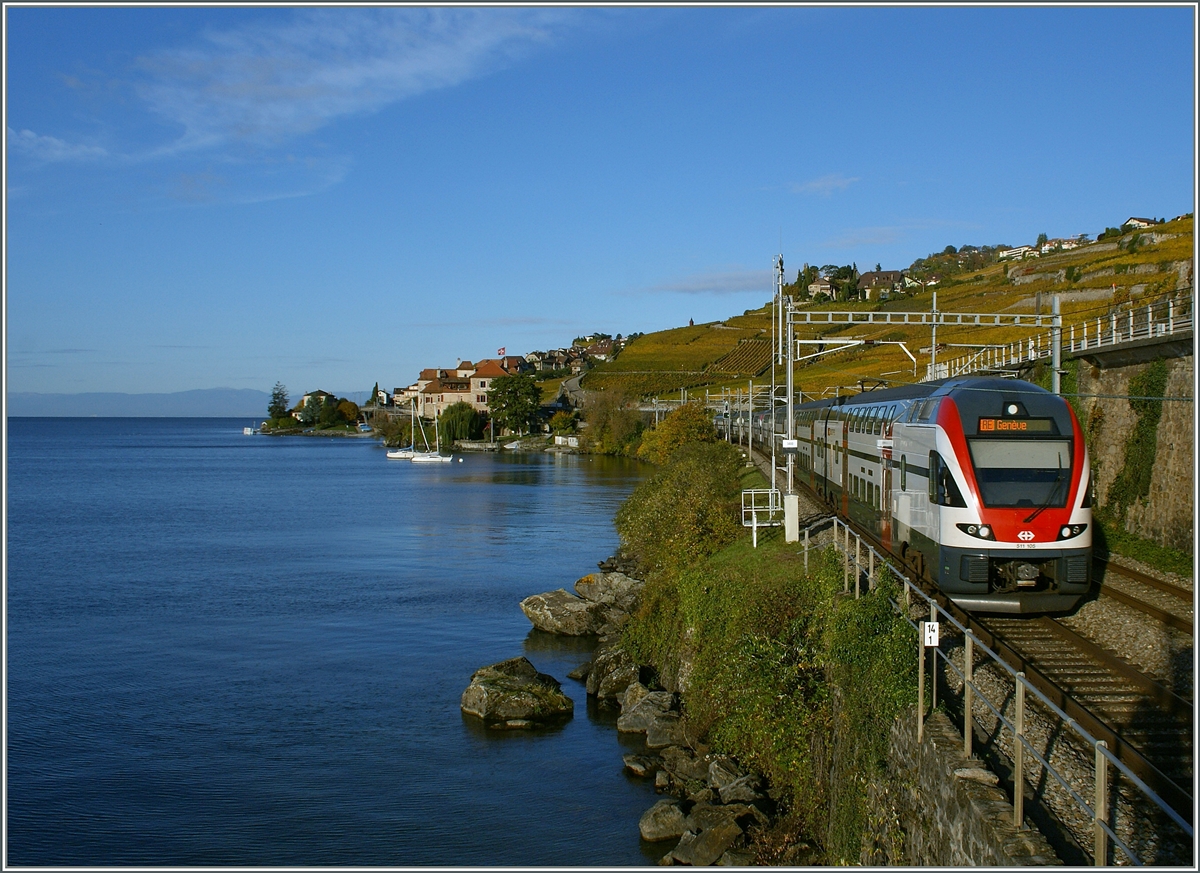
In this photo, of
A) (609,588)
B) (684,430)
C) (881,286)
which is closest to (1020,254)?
(881,286)

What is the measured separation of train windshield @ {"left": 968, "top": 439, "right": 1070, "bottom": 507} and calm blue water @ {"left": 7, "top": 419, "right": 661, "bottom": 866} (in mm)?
8454

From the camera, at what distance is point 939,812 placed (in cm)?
Result: 997

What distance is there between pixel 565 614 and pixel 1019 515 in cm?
1892

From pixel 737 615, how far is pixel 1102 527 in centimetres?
1200

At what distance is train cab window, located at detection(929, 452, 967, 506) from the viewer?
51.3 feet

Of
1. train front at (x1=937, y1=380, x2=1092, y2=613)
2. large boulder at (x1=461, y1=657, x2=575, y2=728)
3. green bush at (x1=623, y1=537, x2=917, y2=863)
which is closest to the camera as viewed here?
green bush at (x1=623, y1=537, x2=917, y2=863)

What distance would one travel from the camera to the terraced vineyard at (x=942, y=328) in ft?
246

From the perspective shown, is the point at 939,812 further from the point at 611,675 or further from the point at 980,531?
the point at 611,675

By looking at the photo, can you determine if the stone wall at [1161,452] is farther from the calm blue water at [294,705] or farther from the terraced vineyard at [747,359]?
the terraced vineyard at [747,359]

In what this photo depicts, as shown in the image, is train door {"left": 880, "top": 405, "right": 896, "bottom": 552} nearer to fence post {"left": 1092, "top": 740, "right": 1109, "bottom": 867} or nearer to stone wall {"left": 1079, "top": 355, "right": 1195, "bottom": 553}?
stone wall {"left": 1079, "top": 355, "right": 1195, "bottom": 553}

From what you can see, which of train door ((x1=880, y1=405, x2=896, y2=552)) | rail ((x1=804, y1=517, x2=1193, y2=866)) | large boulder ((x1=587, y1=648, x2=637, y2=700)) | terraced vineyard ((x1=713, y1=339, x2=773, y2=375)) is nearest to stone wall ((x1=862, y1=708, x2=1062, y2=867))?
rail ((x1=804, y1=517, x2=1193, y2=866))

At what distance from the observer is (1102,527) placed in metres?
25.2

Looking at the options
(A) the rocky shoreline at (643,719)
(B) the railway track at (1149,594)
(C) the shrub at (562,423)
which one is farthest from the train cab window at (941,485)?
(C) the shrub at (562,423)

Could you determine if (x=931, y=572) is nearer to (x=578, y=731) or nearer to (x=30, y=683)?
(x=578, y=731)
